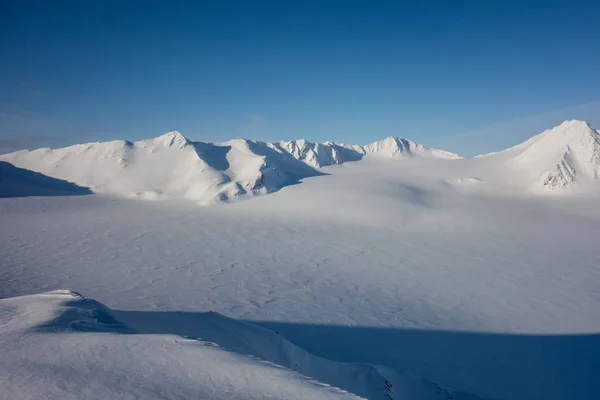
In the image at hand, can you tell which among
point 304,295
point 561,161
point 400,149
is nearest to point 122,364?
point 304,295

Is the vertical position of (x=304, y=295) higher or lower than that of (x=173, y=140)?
lower

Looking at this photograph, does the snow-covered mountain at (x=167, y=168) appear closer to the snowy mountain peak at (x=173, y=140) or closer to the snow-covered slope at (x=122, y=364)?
the snowy mountain peak at (x=173, y=140)

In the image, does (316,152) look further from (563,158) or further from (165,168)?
(563,158)

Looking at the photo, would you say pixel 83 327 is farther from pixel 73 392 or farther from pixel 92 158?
pixel 92 158

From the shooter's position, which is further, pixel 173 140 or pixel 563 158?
pixel 173 140

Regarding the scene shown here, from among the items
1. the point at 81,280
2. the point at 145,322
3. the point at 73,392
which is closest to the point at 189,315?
the point at 145,322

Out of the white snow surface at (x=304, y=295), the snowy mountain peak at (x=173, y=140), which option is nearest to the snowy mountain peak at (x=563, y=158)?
the white snow surface at (x=304, y=295)

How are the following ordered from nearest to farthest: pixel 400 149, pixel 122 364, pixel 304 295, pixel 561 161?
pixel 122 364, pixel 304 295, pixel 561 161, pixel 400 149

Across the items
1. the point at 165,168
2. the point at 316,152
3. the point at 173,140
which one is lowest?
the point at 165,168

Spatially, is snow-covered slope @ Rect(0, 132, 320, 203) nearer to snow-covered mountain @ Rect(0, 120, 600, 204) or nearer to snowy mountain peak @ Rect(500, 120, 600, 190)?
snow-covered mountain @ Rect(0, 120, 600, 204)
